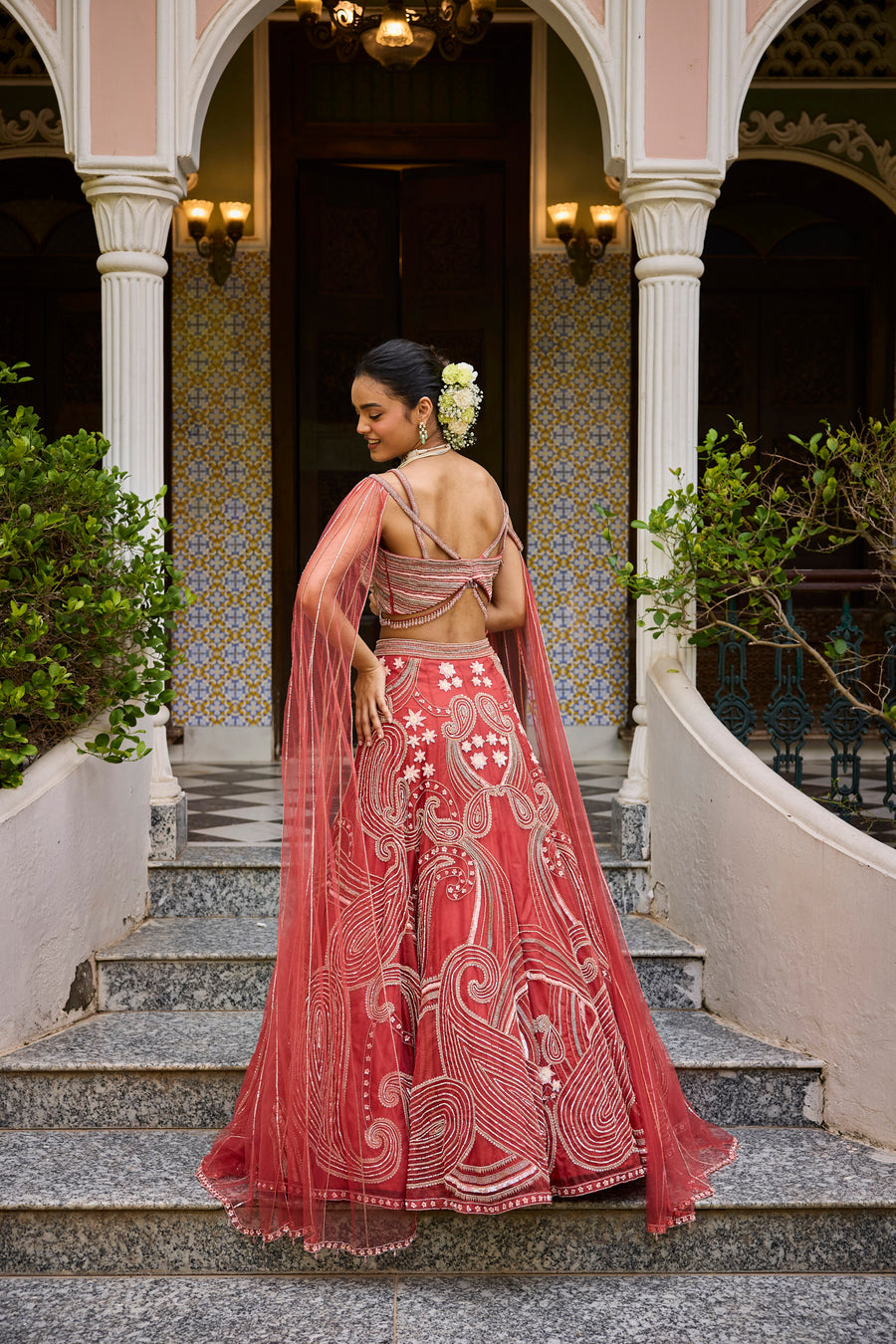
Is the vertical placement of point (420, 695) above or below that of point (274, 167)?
below

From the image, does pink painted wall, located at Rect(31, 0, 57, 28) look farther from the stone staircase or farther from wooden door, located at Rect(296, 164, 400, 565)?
the stone staircase

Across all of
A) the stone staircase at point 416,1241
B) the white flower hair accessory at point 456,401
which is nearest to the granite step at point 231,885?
the stone staircase at point 416,1241

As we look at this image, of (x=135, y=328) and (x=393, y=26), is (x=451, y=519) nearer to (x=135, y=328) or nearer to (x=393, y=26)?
(x=135, y=328)

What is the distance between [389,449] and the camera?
3070 millimetres

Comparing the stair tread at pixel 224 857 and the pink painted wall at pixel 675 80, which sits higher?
the pink painted wall at pixel 675 80

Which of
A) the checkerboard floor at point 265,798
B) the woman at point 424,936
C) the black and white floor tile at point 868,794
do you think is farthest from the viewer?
the checkerboard floor at point 265,798

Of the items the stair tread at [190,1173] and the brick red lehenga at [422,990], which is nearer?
the brick red lehenga at [422,990]

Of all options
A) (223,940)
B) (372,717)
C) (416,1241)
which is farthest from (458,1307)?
(223,940)

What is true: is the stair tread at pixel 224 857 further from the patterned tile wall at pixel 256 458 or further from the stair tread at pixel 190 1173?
the patterned tile wall at pixel 256 458

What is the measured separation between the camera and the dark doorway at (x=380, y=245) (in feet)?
22.6

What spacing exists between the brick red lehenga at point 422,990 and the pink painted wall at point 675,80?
2228 millimetres

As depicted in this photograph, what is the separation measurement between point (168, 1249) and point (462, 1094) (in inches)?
32.7

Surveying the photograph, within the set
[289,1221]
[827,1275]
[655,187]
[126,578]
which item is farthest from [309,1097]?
[655,187]

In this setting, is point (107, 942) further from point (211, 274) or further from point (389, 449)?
point (211, 274)
